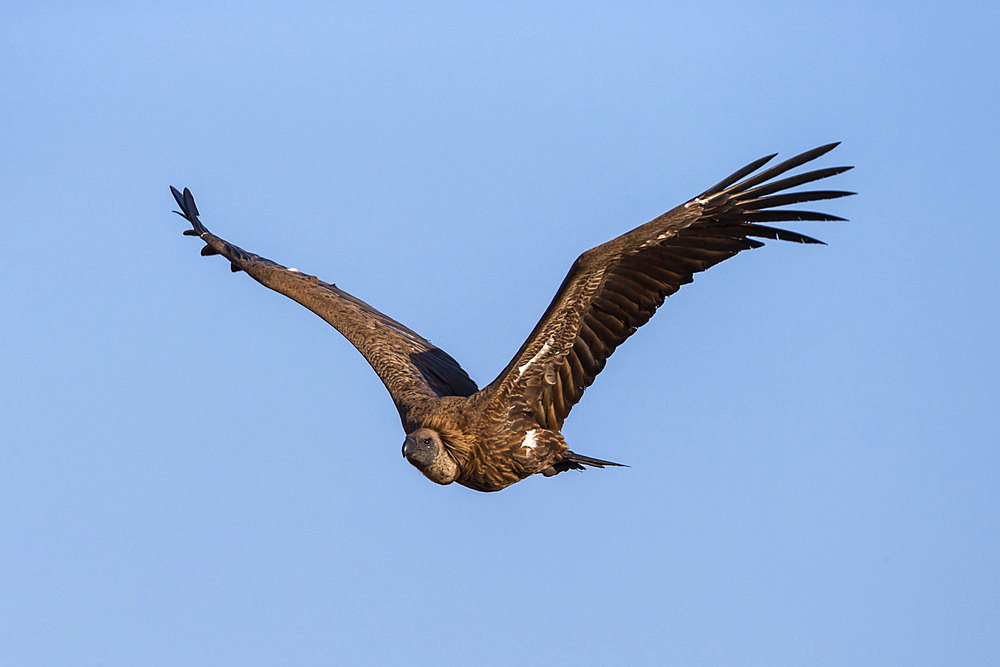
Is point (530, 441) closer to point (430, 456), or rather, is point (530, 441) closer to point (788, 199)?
point (430, 456)

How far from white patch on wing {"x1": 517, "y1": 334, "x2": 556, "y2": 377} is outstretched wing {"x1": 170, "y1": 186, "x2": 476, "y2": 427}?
136cm

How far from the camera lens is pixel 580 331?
13023 millimetres

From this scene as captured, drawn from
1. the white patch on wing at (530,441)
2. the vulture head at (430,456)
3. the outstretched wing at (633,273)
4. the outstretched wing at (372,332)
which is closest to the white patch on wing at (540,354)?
the outstretched wing at (633,273)

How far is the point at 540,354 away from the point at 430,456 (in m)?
1.49

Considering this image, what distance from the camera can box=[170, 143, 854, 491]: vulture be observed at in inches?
486

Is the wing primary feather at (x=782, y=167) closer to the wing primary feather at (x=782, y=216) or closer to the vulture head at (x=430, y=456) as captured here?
Answer: the wing primary feather at (x=782, y=216)

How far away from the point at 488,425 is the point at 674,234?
248cm

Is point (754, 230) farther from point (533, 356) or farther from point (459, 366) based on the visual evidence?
point (459, 366)

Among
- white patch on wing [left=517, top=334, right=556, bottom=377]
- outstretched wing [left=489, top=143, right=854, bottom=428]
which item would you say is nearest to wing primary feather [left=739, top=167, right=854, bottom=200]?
outstretched wing [left=489, top=143, right=854, bottom=428]

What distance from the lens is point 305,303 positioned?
16.0 meters

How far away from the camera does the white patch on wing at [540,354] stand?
12.8 metres

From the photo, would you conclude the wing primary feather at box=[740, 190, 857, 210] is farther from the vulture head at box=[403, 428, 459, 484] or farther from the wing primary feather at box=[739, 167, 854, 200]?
the vulture head at box=[403, 428, 459, 484]

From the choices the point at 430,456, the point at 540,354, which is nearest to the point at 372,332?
the point at 540,354

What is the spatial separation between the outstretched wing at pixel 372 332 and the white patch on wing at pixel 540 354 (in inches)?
53.7
